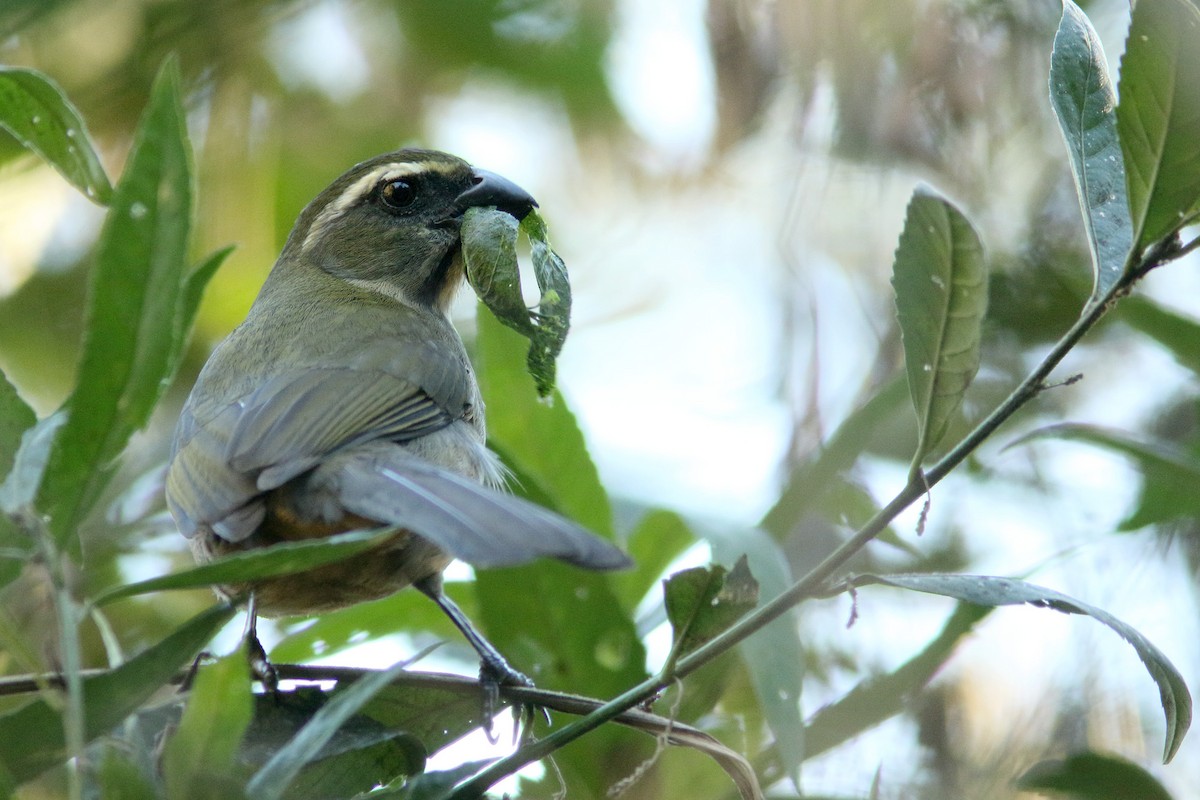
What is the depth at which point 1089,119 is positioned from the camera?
2.01 m

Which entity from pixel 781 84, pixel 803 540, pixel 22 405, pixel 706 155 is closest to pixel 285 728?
pixel 22 405

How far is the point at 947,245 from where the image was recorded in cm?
191


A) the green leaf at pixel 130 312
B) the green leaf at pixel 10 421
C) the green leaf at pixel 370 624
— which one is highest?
the green leaf at pixel 130 312

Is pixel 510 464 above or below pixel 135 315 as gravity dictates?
below

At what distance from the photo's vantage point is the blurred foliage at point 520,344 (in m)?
1.97

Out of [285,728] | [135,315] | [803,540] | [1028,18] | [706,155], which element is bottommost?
[803,540]

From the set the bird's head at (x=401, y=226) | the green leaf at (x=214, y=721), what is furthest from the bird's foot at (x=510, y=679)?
the bird's head at (x=401, y=226)

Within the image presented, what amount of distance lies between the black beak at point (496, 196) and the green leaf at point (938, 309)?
5.60 feet

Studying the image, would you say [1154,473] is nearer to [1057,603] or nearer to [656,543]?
[656,543]

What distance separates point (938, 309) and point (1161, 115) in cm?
40

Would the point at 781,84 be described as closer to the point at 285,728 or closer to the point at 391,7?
the point at 391,7

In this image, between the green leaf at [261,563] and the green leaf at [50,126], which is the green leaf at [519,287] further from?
the green leaf at [261,563]

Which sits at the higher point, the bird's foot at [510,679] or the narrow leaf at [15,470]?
the narrow leaf at [15,470]

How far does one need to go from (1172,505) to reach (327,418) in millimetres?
1998
